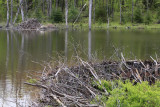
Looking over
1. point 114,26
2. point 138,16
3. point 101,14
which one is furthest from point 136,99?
point 101,14

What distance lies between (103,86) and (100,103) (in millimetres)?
878

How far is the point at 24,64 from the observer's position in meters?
14.2

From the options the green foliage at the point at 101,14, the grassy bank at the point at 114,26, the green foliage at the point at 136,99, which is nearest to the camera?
the green foliage at the point at 136,99

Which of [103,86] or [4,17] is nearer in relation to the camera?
[103,86]

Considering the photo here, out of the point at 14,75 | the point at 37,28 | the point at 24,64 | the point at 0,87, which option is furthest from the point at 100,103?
the point at 37,28

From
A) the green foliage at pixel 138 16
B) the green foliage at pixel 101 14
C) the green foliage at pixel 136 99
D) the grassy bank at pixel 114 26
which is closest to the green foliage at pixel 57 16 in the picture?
the grassy bank at pixel 114 26

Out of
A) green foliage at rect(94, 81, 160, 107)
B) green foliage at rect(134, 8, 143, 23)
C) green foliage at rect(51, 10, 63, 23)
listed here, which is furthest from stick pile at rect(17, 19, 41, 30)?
green foliage at rect(94, 81, 160, 107)

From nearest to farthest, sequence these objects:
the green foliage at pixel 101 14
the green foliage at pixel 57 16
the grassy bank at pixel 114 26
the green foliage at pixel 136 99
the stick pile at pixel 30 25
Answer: the green foliage at pixel 136 99 → the stick pile at pixel 30 25 → the grassy bank at pixel 114 26 → the green foliage at pixel 57 16 → the green foliage at pixel 101 14

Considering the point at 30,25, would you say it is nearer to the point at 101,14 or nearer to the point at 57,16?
the point at 57,16

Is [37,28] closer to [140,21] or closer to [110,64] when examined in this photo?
[140,21]

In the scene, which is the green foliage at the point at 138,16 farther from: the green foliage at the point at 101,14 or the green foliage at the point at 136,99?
the green foliage at the point at 136,99

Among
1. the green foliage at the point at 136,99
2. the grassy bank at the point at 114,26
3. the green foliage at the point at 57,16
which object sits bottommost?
the green foliage at the point at 136,99

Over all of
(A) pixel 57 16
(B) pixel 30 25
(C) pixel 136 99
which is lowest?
(C) pixel 136 99

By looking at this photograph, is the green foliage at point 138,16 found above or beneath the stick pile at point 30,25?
above
